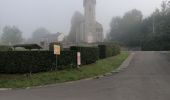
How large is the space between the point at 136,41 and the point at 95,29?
1513 centimetres

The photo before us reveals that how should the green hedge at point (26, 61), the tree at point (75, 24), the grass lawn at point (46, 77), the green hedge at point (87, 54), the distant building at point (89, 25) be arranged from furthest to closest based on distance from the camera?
the tree at point (75, 24)
the distant building at point (89, 25)
the green hedge at point (87, 54)
the green hedge at point (26, 61)
the grass lawn at point (46, 77)

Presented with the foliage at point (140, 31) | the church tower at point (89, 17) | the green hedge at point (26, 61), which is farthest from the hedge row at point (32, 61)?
the church tower at point (89, 17)

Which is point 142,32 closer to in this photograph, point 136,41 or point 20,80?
point 136,41

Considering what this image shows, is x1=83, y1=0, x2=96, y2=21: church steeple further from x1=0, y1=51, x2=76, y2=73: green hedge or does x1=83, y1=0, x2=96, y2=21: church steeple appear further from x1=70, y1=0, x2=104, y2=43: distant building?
x1=0, y1=51, x2=76, y2=73: green hedge

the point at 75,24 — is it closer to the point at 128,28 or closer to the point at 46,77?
the point at 128,28

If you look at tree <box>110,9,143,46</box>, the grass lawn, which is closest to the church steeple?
tree <box>110,9,143,46</box>

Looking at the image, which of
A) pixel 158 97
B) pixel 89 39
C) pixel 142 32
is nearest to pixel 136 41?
pixel 142 32

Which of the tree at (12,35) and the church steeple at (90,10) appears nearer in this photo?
the church steeple at (90,10)

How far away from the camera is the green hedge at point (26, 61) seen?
24.9m

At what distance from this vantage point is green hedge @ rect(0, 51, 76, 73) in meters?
24.9

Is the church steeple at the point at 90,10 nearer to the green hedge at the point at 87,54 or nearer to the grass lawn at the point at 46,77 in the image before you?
the green hedge at the point at 87,54

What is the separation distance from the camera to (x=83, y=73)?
84.5 feet

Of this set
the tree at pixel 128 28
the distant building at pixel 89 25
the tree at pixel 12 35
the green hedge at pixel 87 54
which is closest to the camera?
the green hedge at pixel 87 54

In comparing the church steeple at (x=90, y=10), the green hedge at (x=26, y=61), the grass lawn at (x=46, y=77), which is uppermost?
the church steeple at (x=90, y=10)
